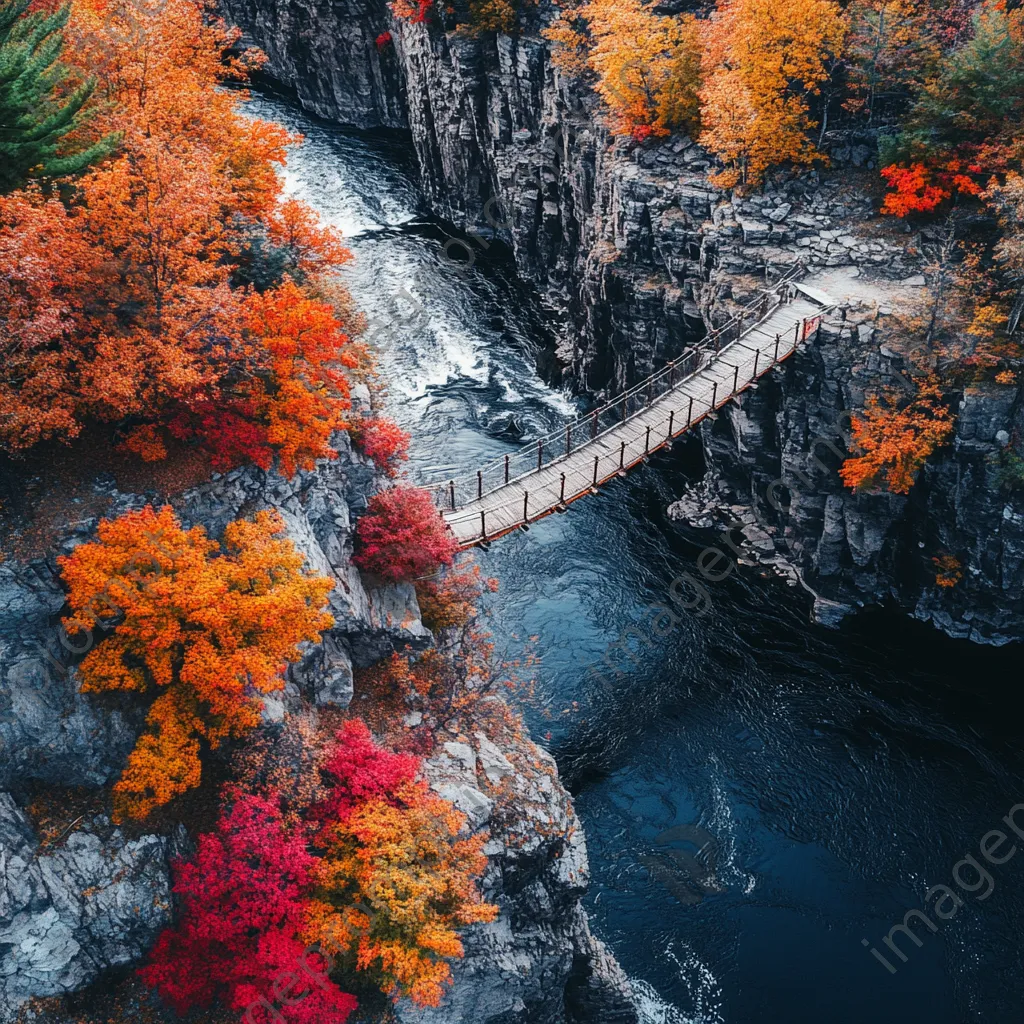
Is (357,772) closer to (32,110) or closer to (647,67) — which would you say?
(32,110)

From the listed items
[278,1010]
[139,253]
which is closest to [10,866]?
[278,1010]

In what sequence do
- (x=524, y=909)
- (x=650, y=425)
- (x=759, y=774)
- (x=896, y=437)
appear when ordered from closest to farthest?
(x=524, y=909), (x=759, y=774), (x=896, y=437), (x=650, y=425)

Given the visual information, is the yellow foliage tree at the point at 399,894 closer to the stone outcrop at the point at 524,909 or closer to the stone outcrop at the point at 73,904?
the stone outcrop at the point at 524,909

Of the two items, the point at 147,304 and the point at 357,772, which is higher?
the point at 147,304

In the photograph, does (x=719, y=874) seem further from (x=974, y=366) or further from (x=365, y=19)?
(x=365, y=19)

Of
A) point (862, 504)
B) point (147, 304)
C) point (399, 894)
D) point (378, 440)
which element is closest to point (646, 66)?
point (862, 504)

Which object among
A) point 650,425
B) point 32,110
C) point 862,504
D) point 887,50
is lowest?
point 862,504
